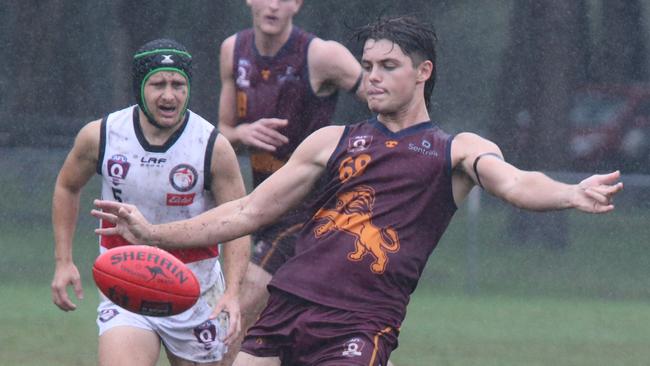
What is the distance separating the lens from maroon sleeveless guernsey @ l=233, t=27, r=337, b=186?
250 inches

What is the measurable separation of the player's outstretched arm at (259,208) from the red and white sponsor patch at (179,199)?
0.63 meters

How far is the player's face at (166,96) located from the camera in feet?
16.4

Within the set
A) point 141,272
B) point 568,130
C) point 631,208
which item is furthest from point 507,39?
point 141,272

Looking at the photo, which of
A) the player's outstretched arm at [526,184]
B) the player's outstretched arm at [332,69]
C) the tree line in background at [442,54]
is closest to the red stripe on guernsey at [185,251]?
the player's outstretched arm at [526,184]

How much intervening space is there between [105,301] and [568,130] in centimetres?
535

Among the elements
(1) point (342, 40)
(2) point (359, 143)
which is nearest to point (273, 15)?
(2) point (359, 143)

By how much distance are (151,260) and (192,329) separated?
0.72 metres

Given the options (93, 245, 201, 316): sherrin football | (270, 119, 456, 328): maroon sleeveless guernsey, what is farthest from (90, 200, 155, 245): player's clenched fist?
(270, 119, 456, 328): maroon sleeveless guernsey

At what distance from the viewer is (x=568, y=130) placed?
9.69 meters

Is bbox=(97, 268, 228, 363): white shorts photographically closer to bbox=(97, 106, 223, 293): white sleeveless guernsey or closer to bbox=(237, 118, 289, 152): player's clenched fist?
bbox=(97, 106, 223, 293): white sleeveless guernsey

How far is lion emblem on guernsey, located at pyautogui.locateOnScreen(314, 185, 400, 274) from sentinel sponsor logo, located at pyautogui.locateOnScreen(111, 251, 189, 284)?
1.46ft

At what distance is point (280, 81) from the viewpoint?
6.39 metres

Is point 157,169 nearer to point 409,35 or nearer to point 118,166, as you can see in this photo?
point 118,166

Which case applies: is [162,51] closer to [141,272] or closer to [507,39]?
[141,272]
